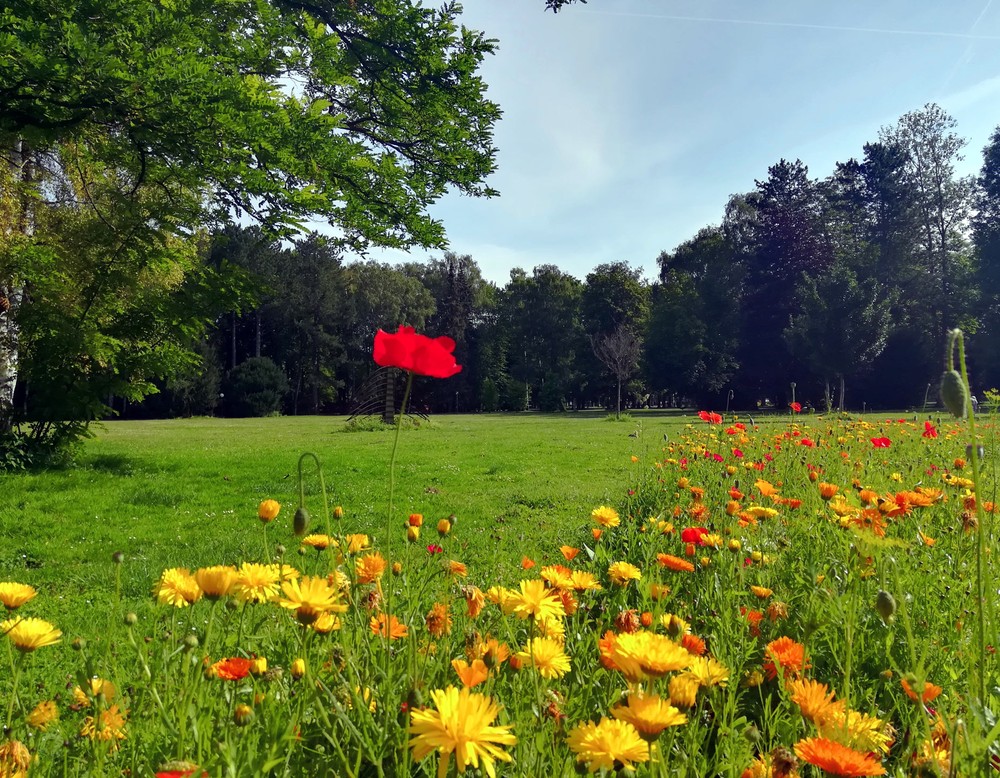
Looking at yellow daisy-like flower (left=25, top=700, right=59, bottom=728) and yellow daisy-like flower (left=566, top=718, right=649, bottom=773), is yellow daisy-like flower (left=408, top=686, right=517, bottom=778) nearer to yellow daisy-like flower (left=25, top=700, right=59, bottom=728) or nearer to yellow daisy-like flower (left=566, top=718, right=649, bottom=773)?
yellow daisy-like flower (left=566, top=718, right=649, bottom=773)

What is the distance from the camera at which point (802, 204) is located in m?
33.3

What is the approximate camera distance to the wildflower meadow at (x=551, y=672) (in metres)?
0.81

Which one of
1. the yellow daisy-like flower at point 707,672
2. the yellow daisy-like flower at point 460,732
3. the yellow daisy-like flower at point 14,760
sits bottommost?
the yellow daisy-like flower at point 14,760

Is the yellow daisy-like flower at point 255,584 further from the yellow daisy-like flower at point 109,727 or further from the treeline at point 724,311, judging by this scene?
the treeline at point 724,311

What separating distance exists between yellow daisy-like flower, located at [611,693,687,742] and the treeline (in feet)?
76.1

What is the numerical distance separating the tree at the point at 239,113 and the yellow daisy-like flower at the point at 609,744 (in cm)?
482

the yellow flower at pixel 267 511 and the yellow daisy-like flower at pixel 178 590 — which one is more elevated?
the yellow flower at pixel 267 511

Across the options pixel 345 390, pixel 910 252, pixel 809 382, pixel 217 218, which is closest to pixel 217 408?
pixel 345 390

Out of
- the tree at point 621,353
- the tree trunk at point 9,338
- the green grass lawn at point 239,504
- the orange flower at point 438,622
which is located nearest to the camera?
the orange flower at point 438,622

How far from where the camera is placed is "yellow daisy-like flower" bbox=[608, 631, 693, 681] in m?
0.75

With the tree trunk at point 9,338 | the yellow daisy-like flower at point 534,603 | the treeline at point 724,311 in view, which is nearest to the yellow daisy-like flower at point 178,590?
the yellow daisy-like flower at point 534,603

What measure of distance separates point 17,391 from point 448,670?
35.7 ft

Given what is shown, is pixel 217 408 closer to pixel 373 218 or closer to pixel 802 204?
pixel 373 218

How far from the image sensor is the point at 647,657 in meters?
0.77
